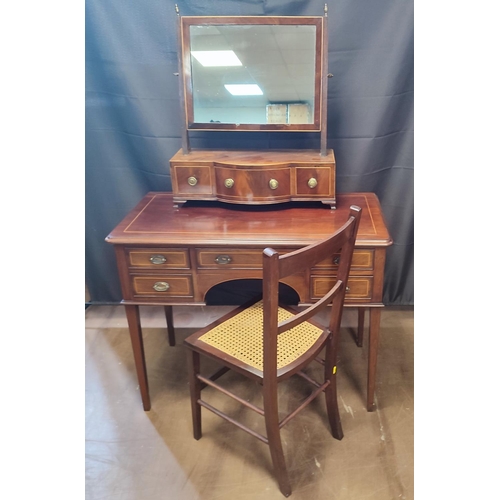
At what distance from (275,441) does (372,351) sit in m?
0.54

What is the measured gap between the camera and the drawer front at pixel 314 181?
64.4 inches

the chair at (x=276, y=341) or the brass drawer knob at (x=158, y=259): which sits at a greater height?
the brass drawer knob at (x=158, y=259)

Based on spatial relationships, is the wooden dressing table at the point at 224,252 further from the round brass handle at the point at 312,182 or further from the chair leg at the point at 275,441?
the chair leg at the point at 275,441

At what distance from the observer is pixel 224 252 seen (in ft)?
→ 4.94

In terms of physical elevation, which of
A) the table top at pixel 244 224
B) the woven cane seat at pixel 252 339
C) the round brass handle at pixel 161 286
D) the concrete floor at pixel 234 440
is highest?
the table top at pixel 244 224

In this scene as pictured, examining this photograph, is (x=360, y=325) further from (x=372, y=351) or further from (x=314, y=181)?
(x=314, y=181)

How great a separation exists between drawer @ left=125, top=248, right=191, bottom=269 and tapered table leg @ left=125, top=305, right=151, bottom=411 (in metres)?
0.22

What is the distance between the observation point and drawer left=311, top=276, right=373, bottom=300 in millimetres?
1527

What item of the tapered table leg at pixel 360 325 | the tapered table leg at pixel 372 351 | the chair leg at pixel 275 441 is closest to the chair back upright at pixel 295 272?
the chair leg at pixel 275 441

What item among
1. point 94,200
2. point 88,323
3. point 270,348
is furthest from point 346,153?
point 88,323

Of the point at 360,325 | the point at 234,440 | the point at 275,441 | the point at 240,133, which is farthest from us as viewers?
the point at 360,325

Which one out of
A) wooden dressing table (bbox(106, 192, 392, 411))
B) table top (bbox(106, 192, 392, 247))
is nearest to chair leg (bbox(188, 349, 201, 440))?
wooden dressing table (bbox(106, 192, 392, 411))

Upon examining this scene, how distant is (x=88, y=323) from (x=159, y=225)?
1099 millimetres

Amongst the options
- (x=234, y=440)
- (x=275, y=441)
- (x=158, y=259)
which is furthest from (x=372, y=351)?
(x=158, y=259)
